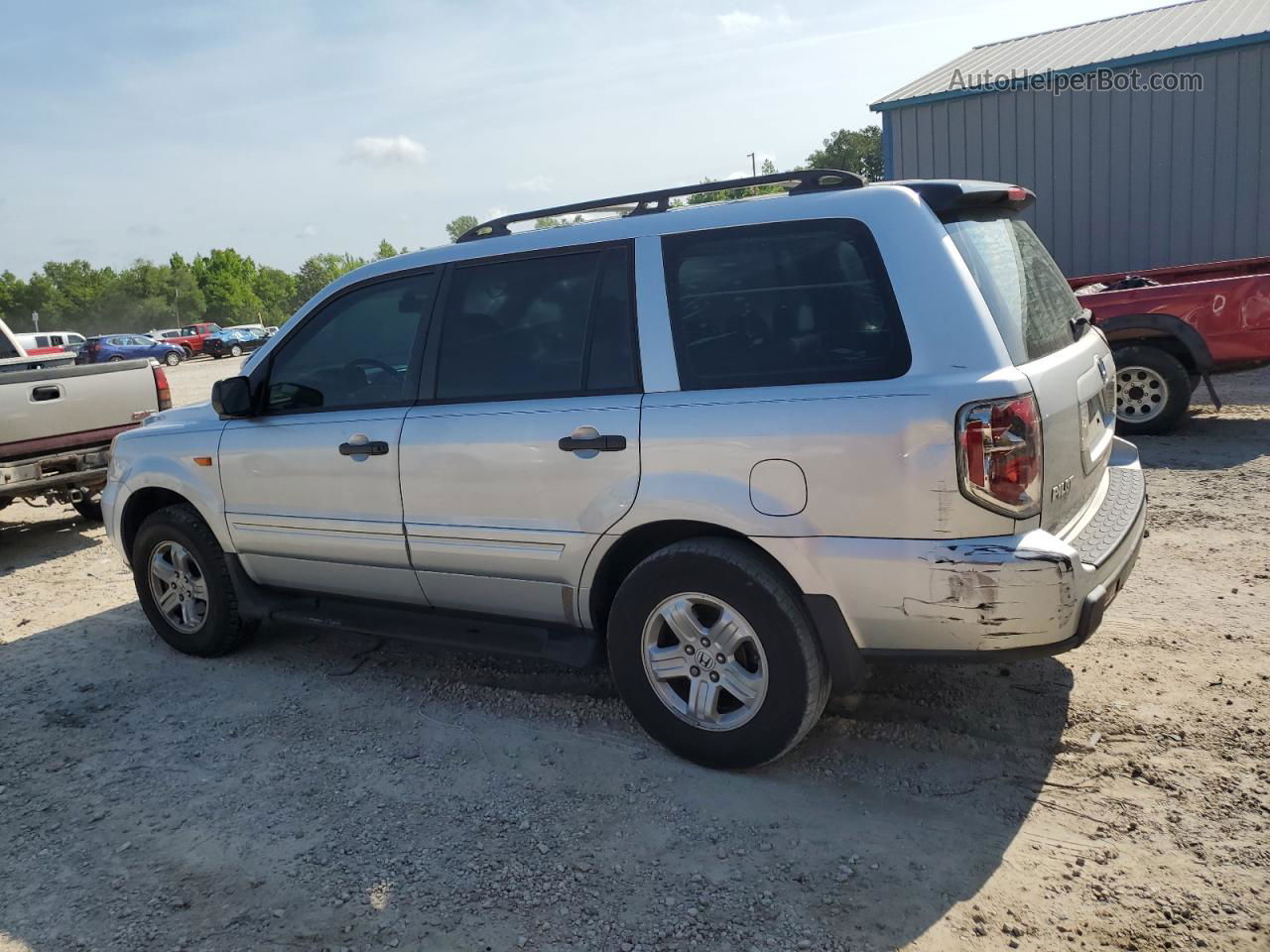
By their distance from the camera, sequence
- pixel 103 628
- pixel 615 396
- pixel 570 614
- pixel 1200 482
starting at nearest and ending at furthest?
pixel 615 396
pixel 570 614
pixel 103 628
pixel 1200 482

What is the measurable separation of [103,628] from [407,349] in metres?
2.96

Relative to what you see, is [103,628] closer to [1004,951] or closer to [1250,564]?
[1004,951]

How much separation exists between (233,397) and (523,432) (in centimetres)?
167

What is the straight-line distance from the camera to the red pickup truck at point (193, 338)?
45781mm

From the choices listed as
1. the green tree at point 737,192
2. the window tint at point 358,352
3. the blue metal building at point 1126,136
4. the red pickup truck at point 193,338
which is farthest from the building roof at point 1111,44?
the red pickup truck at point 193,338

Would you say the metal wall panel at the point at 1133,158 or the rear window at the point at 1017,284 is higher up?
the metal wall panel at the point at 1133,158

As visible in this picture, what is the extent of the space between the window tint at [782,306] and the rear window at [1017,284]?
0.32 metres

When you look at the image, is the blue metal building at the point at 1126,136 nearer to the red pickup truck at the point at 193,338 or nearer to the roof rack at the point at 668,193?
the roof rack at the point at 668,193

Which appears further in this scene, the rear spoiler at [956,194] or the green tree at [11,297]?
the green tree at [11,297]

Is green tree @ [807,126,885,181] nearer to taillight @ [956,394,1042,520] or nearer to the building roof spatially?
the building roof

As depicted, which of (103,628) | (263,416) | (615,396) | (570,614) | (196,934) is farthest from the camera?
(103,628)

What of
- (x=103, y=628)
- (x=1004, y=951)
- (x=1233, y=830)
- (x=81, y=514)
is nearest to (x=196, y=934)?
(x=1004, y=951)

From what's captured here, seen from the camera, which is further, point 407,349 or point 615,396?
point 407,349

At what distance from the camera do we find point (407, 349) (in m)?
4.29
